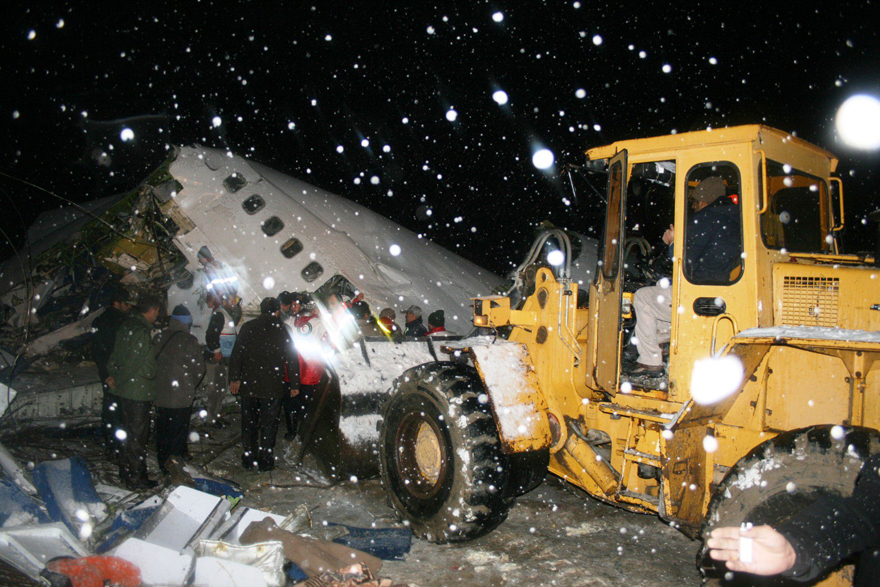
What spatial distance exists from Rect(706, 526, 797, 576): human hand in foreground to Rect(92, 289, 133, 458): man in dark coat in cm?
530

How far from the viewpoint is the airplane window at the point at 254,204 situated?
37.7ft

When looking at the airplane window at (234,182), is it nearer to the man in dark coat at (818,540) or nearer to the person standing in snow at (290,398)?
the person standing in snow at (290,398)

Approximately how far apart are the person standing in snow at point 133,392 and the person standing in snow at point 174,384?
0.45 ft

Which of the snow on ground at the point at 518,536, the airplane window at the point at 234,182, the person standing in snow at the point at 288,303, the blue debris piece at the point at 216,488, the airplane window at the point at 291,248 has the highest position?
the airplane window at the point at 234,182

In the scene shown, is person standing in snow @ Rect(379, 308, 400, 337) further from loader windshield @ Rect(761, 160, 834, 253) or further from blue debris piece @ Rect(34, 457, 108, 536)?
loader windshield @ Rect(761, 160, 834, 253)

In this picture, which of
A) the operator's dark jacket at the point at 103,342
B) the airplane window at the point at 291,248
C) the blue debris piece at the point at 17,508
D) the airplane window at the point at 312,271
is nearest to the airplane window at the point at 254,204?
the airplane window at the point at 291,248

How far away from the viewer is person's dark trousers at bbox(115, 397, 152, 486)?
15.6 ft

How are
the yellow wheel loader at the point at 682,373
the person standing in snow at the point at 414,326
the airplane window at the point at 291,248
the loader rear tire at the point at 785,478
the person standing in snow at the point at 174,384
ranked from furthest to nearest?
the airplane window at the point at 291,248 → the person standing in snow at the point at 414,326 → the person standing in snow at the point at 174,384 → the yellow wheel loader at the point at 682,373 → the loader rear tire at the point at 785,478

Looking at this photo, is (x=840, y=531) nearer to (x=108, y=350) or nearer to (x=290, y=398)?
(x=290, y=398)

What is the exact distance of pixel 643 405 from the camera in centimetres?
323

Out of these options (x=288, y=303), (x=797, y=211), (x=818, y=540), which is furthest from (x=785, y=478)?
(x=288, y=303)

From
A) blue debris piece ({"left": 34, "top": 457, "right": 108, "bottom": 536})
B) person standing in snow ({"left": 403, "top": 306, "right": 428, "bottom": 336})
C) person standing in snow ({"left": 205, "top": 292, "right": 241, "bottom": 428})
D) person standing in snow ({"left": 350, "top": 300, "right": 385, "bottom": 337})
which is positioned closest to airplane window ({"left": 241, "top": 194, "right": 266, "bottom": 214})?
person standing in snow ({"left": 205, "top": 292, "right": 241, "bottom": 428})

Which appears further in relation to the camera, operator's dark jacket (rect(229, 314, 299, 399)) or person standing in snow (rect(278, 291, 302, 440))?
person standing in snow (rect(278, 291, 302, 440))

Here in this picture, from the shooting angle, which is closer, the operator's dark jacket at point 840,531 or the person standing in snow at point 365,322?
the operator's dark jacket at point 840,531
